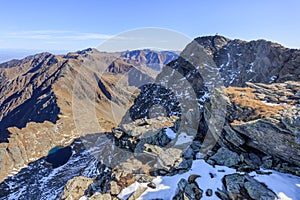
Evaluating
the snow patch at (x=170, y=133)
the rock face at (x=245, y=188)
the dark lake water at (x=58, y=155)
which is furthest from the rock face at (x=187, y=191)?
the dark lake water at (x=58, y=155)

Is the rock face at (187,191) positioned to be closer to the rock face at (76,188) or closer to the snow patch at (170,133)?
the snow patch at (170,133)

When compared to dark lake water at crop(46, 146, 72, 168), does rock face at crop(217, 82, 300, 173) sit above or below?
above

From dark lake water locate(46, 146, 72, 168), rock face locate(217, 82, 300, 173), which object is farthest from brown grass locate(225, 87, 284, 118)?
dark lake water locate(46, 146, 72, 168)

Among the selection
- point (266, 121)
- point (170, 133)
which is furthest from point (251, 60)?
point (266, 121)

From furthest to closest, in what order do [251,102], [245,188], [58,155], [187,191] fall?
[58,155] → [251,102] → [187,191] → [245,188]

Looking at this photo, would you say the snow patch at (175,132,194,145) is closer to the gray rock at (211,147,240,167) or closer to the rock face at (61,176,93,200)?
the gray rock at (211,147,240,167)

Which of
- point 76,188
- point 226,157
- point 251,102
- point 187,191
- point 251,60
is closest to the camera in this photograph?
point 187,191

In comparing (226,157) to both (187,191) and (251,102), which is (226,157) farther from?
(251,102)

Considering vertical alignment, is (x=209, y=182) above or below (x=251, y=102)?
below

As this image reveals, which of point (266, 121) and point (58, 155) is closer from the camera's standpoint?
point (266, 121)

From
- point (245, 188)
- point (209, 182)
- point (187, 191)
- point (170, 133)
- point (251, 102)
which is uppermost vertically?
point (251, 102)
